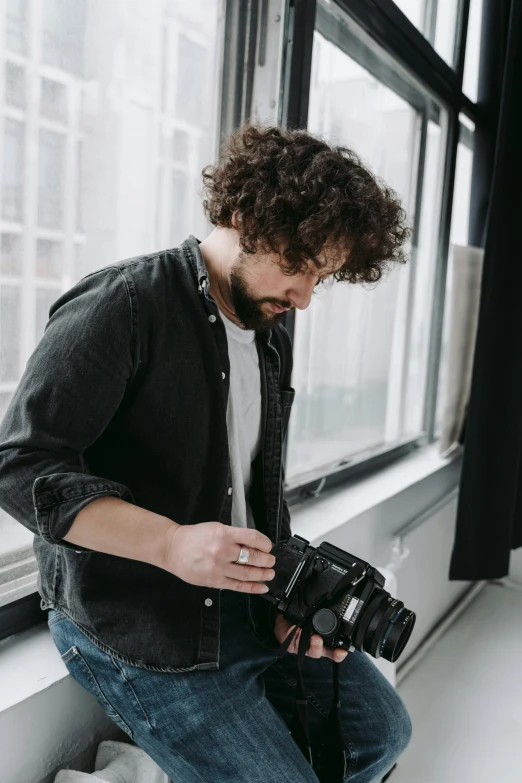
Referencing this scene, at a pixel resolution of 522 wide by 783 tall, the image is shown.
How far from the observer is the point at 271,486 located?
1119mm

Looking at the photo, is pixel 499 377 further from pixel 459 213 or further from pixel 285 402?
pixel 285 402

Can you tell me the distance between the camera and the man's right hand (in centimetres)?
75

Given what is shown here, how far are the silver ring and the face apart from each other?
0.38m

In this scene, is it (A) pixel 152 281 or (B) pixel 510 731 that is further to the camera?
(B) pixel 510 731

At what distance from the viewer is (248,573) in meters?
0.79

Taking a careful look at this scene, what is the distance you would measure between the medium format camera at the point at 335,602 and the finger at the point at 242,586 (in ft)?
0.25

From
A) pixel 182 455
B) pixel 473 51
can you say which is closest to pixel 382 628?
pixel 182 455

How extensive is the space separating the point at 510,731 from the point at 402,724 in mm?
854

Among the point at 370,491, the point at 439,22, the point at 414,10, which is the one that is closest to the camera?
the point at 370,491

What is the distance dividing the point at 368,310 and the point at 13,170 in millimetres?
1361

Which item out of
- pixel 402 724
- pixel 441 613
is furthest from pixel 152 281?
pixel 441 613

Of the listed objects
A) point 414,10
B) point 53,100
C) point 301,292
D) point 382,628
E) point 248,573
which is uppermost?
point 414,10

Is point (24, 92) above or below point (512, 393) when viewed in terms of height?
above

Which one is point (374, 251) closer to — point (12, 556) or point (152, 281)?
point (152, 281)
